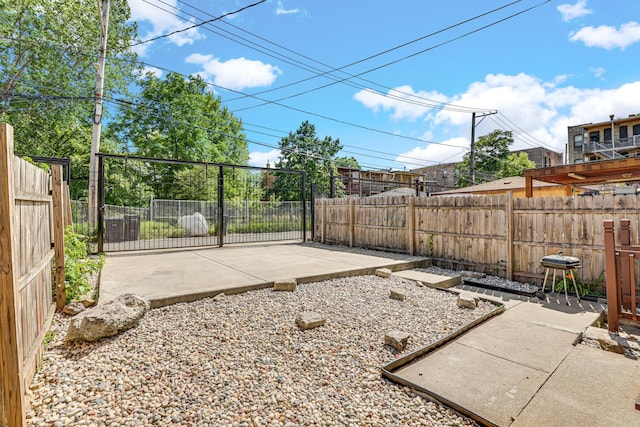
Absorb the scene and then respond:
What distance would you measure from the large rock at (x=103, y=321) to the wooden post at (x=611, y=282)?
4.74 m

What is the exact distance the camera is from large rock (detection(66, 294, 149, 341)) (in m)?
2.63

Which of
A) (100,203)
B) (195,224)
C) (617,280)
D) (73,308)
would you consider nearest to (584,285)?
(617,280)

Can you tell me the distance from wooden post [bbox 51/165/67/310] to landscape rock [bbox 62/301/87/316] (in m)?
0.07

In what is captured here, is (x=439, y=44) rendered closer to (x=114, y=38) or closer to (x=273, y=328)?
(x=273, y=328)

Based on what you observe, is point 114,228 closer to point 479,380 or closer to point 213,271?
point 213,271

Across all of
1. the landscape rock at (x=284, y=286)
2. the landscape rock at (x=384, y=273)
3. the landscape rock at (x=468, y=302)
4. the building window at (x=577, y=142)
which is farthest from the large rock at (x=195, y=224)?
the building window at (x=577, y=142)

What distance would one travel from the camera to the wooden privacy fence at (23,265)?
1.48 m

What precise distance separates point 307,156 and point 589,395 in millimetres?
25632

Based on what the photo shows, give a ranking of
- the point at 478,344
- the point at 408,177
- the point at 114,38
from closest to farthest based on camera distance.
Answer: the point at 478,344 < the point at 114,38 < the point at 408,177

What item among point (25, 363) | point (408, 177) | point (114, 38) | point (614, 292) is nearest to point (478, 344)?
Answer: point (614, 292)

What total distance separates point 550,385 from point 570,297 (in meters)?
3.07

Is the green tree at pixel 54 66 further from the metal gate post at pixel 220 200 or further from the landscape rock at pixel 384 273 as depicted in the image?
the landscape rock at pixel 384 273

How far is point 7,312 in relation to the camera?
1483mm

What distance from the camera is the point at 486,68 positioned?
11.3m
